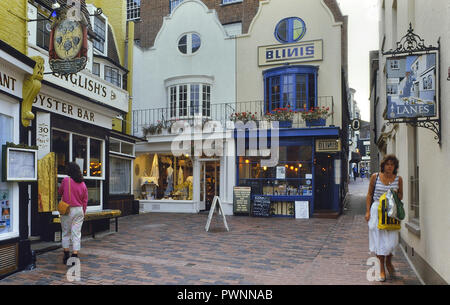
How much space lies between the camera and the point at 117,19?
1680 cm

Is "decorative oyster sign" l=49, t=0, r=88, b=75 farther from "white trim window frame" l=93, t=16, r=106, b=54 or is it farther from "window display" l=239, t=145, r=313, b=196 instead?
"window display" l=239, t=145, r=313, b=196

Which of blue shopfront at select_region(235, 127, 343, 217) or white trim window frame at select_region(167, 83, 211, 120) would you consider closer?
blue shopfront at select_region(235, 127, 343, 217)

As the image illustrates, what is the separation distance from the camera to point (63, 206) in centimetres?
636

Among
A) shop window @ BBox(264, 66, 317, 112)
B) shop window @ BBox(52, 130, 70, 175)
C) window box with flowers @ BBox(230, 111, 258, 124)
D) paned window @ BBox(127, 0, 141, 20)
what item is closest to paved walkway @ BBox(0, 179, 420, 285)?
shop window @ BBox(52, 130, 70, 175)

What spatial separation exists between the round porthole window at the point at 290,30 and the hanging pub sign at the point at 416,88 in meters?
11.0

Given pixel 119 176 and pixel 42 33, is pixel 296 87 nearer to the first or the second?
pixel 119 176

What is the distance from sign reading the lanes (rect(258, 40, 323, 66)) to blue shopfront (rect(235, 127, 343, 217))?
3.26m

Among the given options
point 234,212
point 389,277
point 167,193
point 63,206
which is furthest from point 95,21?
point 389,277

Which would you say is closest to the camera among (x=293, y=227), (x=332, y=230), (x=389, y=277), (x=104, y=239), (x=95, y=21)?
(x=389, y=277)

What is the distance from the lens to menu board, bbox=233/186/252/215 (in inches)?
567

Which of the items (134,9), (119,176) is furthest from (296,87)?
(134,9)

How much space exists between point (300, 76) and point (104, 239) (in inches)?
394

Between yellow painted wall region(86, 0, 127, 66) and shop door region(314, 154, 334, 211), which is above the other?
yellow painted wall region(86, 0, 127, 66)
